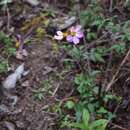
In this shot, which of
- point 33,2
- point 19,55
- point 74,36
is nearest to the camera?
point 74,36

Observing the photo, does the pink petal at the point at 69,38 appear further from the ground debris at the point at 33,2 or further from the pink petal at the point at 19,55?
the ground debris at the point at 33,2

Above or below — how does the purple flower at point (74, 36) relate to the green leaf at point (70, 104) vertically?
above

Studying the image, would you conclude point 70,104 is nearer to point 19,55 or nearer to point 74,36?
point 74,36

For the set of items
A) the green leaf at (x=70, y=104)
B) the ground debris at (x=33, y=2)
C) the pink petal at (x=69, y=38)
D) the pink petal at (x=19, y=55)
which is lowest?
the green leaf at (x=70, y=104)

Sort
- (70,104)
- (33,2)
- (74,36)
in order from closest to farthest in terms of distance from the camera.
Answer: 1. (70,104)
2. (74,36)
3. (33,2)

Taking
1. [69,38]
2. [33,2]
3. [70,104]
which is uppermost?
[33,2]

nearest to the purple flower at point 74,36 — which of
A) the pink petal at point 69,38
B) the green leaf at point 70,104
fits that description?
the pink petal at point 69,38

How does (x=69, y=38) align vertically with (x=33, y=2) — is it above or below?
below

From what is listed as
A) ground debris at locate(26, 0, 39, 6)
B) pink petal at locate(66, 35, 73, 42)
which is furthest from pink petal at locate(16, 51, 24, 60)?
ground debris at locate(26, 0, 39, 6)

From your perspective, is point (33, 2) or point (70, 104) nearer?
point (70, 104)

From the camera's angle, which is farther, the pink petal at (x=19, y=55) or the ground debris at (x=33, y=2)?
the ground debris at (x=33, y=2)

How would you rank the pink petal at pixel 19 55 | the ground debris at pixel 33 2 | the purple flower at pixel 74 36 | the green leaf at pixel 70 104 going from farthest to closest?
the ground debris at pixel 33 2 < the pink petal at pixel 19 55 < the purple flower at pixel 74 36 < the green leaf at pixel 70 104

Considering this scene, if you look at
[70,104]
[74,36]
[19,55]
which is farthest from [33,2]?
[70,104]
